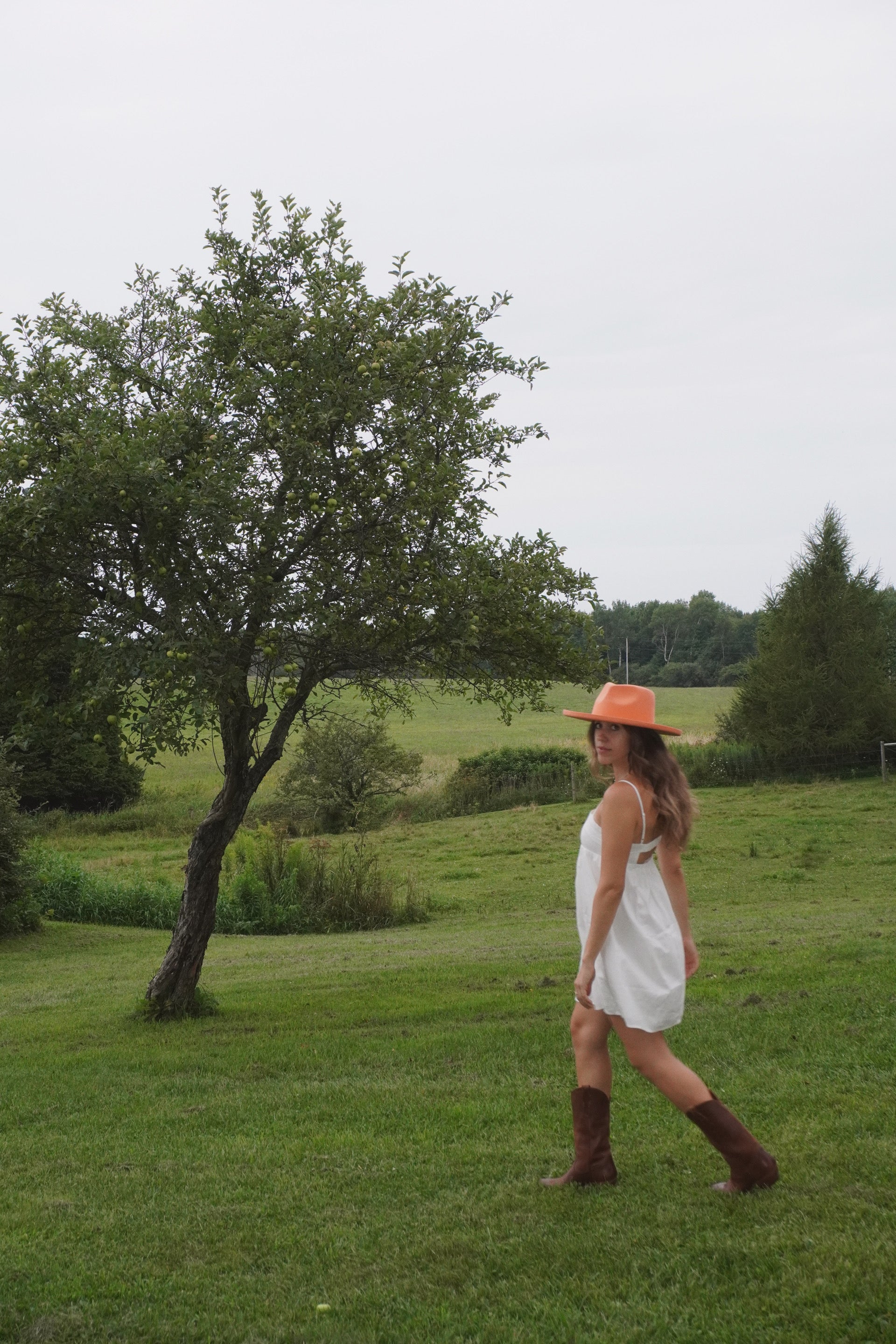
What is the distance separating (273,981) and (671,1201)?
9.70 metres

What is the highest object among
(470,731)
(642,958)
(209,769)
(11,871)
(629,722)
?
(629,722)

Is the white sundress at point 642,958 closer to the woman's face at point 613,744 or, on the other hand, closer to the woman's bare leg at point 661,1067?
the woman's bare leg at point 661,1067

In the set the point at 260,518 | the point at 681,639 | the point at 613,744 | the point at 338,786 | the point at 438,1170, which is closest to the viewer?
the point at 613,744

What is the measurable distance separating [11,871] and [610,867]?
1790 centimetres

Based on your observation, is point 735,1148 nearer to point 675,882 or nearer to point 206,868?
point 675,882

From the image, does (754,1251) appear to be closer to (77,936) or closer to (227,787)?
(227,787)

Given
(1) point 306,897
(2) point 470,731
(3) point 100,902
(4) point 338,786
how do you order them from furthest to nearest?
(2) point 470,731
(4) point 338,786
(3) point 100,902
(1) point 306,897

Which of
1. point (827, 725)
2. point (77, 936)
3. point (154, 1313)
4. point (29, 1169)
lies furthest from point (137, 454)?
point (827, 725)

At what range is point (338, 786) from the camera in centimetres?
3894

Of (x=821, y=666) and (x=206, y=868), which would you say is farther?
(x=821, y=666)

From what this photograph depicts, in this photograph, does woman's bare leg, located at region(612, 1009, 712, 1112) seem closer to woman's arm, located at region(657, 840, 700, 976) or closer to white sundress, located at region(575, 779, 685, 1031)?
white sundress, located at region(575, 779, 685, 1031)

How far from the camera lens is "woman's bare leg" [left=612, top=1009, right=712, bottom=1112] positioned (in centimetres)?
496

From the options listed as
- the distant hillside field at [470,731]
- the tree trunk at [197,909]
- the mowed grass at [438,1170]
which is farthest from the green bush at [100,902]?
the distant hillside field at [470,731]

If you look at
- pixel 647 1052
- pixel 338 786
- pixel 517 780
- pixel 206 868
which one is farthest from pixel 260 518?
pixel 517 780
